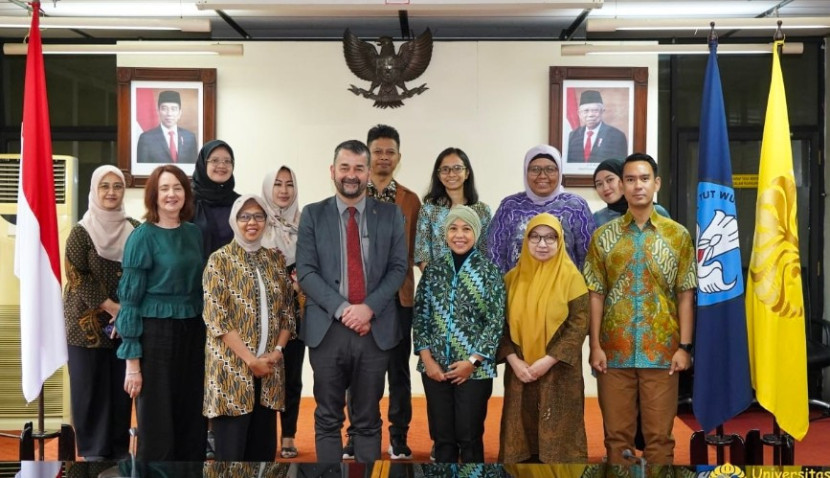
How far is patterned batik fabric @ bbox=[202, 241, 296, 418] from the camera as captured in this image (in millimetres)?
3883

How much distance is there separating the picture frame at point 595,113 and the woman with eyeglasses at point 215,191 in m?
3.06

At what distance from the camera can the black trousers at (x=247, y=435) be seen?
3.95 m

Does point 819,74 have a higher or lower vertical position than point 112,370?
higher

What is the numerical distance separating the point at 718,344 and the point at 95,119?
5.74 metres

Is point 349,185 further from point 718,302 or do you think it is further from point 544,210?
point 718,302

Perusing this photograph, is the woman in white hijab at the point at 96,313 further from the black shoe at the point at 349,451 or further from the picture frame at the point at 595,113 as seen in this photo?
the picture frame at the point at 595,113

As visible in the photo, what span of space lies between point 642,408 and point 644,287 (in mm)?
560

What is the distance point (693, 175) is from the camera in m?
7.77

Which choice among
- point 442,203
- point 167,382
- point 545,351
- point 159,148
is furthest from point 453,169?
point 159,148

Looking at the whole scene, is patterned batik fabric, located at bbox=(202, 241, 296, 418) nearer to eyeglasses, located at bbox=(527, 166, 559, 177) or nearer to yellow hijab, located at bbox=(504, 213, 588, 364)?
yellow hijab, located at bbox=(504, 213, 588, 364)

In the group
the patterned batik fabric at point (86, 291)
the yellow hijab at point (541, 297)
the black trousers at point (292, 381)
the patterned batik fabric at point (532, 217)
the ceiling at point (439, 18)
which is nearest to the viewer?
the yellow hijab at point (541, 297)

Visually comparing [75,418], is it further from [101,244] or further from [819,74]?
[819,74]

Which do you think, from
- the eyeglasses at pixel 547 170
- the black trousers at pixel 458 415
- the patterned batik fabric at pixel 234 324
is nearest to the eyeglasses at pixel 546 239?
the eyeglasses at pixel 547 170

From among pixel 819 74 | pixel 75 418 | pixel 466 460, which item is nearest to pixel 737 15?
pixel 819 74
